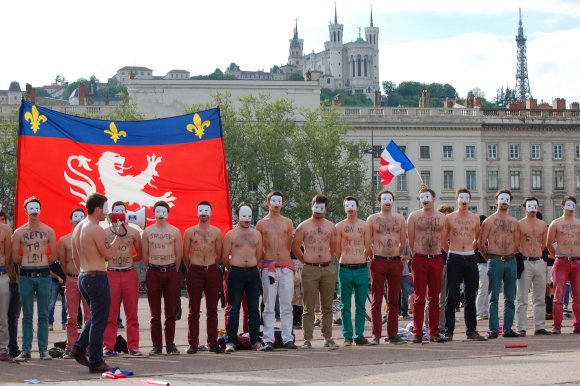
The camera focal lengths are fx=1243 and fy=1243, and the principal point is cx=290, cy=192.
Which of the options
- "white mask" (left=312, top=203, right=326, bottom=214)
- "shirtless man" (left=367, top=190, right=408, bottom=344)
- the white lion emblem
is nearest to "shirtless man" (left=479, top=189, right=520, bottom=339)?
"shirtless man" (left=367, top=190, right=408, bottom=344)

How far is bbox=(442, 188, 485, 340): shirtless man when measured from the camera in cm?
1861

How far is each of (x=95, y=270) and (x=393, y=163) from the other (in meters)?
16.8

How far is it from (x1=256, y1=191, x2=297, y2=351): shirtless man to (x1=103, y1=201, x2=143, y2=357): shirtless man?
190 cm

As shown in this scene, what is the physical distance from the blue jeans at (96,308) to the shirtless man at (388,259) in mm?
4690

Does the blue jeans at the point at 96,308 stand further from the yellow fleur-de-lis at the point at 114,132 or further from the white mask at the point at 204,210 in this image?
the yellow fleur-de-lis at the point at 114,132

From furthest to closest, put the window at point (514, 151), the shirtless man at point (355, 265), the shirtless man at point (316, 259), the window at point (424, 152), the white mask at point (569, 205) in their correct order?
the window at point (514, 151) → the window at point (424, 152) → the white mask at point (569, 205) → the shirtless man at point (355, 265) → the shirtless man at point (316, 259)

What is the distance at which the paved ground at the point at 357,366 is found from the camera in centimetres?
1384

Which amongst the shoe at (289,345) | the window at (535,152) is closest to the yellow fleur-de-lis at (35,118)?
the shoe at (289,345)

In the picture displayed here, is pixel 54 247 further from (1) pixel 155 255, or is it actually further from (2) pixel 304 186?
(2) pixel 304 186

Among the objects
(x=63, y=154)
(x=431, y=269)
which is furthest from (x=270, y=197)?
(x=63, y=154)

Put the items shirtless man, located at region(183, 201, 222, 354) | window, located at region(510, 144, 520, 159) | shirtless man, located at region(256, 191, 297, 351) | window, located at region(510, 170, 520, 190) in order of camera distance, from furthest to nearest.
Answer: window, located at region(510, 144, 520, 159), window, located at region(510, 170, 520, 190), shirtless man, located at region(256, 191, 297, 351), shirtless man, located at region(183, 201, 222, 354)

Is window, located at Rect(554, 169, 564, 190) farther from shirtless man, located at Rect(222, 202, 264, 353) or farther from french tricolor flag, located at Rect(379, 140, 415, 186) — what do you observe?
shirtless man, located at Rect(222, 202, 264, 353)

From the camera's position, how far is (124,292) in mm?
17203

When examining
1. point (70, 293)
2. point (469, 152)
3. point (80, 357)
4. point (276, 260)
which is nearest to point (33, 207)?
point (70, 293)
